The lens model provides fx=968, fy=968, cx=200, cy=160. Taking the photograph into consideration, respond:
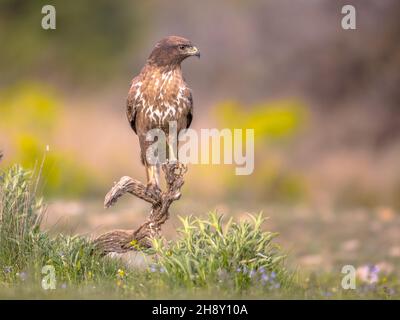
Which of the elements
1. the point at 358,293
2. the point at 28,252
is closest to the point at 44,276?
the point at 28,252

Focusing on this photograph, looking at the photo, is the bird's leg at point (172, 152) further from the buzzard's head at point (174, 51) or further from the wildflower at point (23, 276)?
the wildflower at point (23, 276)

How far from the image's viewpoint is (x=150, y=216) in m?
9.51

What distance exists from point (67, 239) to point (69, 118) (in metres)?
14.3

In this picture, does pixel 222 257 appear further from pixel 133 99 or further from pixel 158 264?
pixel 133 99

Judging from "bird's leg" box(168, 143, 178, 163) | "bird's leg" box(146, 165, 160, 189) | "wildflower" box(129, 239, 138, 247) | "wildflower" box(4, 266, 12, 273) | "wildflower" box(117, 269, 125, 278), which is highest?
"bird's leg" box(168, 143, 178, 163)

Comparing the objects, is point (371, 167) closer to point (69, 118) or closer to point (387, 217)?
point (387, 217)

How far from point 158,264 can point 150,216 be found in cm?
93

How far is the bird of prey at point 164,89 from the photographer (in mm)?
9422

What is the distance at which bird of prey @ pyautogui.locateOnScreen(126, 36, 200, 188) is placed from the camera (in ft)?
30.9

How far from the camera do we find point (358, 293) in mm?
8922

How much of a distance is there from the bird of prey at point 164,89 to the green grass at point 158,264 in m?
1.15

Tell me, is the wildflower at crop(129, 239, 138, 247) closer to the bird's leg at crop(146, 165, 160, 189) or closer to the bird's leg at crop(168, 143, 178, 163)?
the bird's leg at crop(146, 165, 160, 189)

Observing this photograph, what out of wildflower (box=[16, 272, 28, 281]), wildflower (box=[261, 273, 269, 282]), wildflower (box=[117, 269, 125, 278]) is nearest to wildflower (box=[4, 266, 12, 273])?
wildflower (box=[16, 272, 28, 281])

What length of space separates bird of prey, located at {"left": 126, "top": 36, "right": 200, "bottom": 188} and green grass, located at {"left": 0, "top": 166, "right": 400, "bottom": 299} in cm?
115
